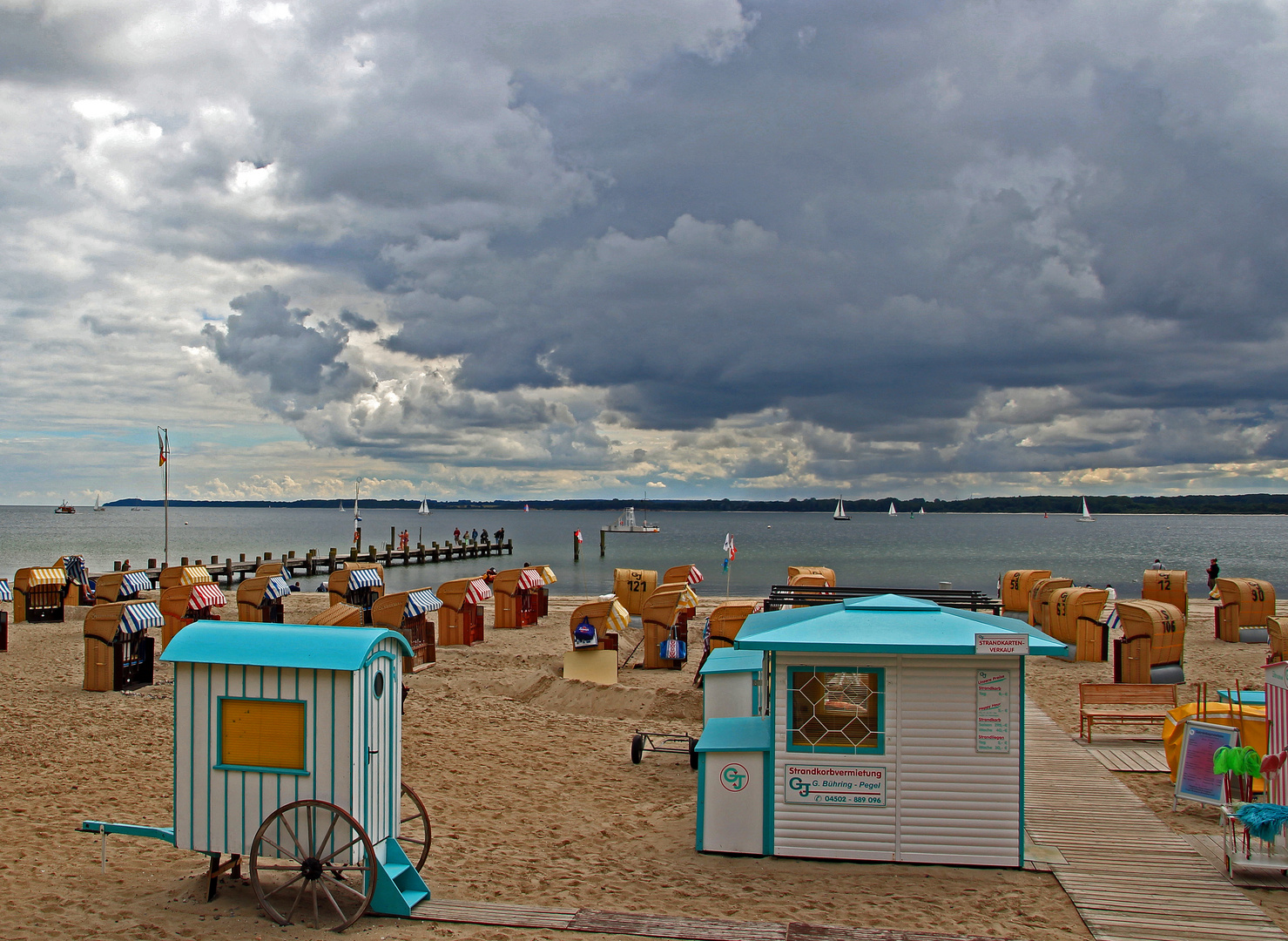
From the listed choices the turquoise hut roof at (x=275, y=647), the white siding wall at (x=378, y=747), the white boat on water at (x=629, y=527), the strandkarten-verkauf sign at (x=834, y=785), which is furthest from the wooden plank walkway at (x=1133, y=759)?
the white boat on water at (x=629, y=527)

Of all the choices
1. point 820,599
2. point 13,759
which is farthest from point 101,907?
point 820,599

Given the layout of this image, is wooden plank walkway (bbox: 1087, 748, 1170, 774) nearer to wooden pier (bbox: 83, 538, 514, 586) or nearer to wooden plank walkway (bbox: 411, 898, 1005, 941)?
wooden plank walkway (bbox: 411, 898, 1005, 941)

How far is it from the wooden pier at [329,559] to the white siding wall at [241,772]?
31978 mm

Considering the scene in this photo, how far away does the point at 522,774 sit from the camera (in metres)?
10.7

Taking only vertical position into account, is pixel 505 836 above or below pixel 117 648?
below

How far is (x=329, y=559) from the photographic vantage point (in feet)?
167

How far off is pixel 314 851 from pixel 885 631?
4874 mm

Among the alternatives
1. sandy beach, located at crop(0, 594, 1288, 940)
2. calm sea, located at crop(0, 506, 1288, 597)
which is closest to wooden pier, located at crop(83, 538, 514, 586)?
calm sea, located at crop(0, 506, 1288, 597)

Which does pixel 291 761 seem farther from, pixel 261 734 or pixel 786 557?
pixel 786 557

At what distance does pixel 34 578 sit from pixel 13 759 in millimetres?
16457

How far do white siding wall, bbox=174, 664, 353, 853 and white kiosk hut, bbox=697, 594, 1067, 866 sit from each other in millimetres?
3339

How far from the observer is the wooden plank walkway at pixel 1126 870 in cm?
632

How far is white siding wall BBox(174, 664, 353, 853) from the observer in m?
6.23

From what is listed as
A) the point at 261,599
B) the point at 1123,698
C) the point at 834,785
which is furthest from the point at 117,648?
the point at 1123,698
